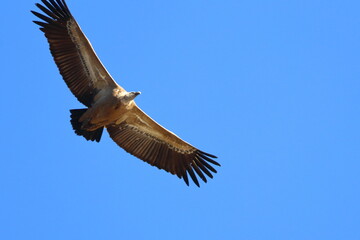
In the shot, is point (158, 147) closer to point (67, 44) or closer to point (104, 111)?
point (104, 111)

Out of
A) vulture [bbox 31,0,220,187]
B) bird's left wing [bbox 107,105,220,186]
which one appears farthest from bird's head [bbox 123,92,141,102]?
bird's left wing [bbox 107,105,220,186]

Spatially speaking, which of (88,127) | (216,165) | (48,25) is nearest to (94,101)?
(88,127)

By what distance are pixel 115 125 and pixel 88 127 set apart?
95cm

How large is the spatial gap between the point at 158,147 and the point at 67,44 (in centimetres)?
323

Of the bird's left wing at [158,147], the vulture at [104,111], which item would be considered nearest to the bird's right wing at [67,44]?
the vulture at [104,111]

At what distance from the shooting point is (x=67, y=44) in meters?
Result: 16.6

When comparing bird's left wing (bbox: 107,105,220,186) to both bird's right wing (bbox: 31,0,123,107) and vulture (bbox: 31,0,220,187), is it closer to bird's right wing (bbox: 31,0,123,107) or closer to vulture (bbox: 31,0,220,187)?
vulture (bbox: 31,0,220,187)

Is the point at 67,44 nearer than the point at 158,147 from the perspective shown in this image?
Yes

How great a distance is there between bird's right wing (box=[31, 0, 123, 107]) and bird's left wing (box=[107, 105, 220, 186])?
120 cm

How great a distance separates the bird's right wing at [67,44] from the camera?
16.6m

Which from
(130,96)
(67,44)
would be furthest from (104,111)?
(67,44)

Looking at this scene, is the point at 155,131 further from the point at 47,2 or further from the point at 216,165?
the point at 47,2

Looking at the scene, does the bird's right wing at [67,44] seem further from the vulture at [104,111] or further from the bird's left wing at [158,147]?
the bird's left wing at [158,147]

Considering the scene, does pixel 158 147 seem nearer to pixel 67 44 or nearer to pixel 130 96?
pixel 130 96
